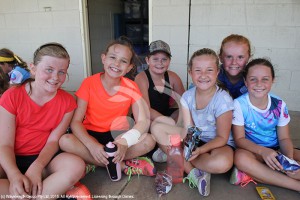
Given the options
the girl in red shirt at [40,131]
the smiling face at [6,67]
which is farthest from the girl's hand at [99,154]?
the smiling face at [6,67]

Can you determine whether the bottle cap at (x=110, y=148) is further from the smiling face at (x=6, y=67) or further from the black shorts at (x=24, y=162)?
the smiling face at (x=6, y=67)

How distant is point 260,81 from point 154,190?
3.92ft

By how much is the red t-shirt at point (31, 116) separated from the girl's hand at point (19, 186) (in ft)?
1.08

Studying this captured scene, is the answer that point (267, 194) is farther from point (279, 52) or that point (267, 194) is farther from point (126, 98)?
point (279, 52)

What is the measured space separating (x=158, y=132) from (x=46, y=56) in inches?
42.8

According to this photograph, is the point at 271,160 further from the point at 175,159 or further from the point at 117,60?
the point at 117,60

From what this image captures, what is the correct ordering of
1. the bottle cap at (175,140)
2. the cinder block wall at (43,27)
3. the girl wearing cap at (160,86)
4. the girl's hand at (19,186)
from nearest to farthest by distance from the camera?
the girl's hand at (19,186) < the bottle cap at (175,140) < the girl wearing cap at (160,86) < the cinder block wall at (43,27)

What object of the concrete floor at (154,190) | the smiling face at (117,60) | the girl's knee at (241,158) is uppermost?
the smiling face at (117,60)

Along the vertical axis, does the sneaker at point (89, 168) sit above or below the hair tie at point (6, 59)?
below

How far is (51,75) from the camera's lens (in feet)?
6.07

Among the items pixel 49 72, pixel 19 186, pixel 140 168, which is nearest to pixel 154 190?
pixel 140 168

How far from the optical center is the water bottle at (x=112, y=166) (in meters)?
1.87

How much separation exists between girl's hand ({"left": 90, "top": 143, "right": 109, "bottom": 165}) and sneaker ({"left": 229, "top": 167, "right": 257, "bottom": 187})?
3.28ft

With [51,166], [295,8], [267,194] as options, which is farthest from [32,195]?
[295,8]
